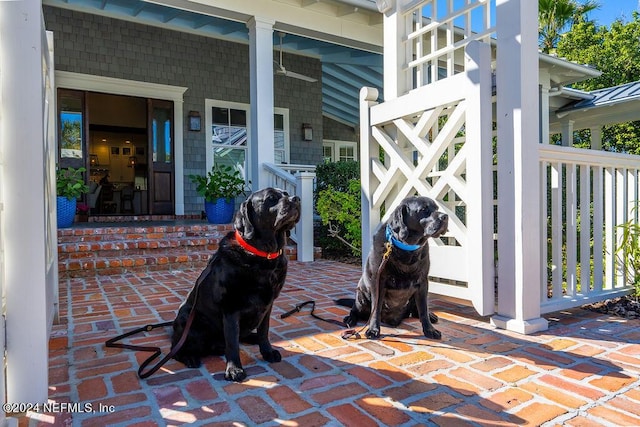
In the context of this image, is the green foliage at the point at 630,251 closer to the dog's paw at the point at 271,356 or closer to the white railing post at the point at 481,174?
the white railing post at the point at 481,174

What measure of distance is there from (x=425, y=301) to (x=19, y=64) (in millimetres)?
2256

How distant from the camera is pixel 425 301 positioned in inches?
95.3

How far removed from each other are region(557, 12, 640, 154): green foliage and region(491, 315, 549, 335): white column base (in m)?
12.6

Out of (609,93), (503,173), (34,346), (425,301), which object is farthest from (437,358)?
(609,93)

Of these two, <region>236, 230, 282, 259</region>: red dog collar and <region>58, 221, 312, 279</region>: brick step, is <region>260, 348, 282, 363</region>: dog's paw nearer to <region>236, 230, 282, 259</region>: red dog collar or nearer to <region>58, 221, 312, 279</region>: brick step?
<region>236, 230, 282, 259</region>: red dog collar

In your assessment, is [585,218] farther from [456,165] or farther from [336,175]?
[336,175]

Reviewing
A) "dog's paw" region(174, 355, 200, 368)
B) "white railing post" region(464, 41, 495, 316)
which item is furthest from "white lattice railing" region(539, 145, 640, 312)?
"dog's paw" region(174, 355, 200, 368)

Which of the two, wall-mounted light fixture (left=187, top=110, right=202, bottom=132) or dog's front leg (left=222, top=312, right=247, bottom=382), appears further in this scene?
wall-mounted light fixture (left=187, top=110, right=202, bottom=132)

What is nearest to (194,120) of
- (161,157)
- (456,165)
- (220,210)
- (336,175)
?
(161,157)

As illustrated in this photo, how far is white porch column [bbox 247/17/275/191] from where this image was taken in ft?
19.2

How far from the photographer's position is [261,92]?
231 inches

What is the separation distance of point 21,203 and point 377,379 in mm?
1638

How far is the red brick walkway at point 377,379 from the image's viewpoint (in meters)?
1.54

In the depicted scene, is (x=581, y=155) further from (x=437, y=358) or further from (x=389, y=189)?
(x=437, y=358)
